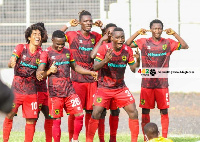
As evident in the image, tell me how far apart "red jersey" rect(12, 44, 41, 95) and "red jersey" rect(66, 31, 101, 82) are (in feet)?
3.45

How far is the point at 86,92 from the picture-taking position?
375 inches

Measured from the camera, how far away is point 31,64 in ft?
28.1

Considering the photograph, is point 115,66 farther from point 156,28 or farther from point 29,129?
point 29,129

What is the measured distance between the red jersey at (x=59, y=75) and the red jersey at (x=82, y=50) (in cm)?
82

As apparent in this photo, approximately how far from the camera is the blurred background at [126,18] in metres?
21.6

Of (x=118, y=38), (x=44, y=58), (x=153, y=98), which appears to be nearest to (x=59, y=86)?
(x=44, y=58)

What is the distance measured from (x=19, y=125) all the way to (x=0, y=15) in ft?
30.7

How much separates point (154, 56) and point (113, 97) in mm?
1425

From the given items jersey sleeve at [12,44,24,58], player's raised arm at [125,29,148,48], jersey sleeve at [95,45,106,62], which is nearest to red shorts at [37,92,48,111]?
jersey sleeve at [12,44,24,58]

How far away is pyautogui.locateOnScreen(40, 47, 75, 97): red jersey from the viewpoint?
27.9 ft

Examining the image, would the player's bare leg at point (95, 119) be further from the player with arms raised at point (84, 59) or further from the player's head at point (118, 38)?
the player's head at point (118, 38)

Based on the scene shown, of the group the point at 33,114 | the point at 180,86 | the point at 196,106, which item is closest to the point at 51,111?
the point at 33,114

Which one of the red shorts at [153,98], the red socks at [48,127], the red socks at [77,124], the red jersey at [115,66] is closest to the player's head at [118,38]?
the red jersey at [115,66]

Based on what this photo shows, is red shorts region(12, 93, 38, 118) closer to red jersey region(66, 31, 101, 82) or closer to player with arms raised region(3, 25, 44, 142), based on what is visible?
player with arms raised region(3, 25, 44, 142)
